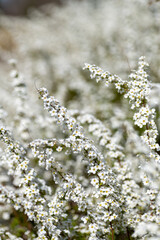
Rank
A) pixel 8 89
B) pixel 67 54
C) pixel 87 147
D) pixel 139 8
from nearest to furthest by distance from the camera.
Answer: pixel 87 147 → pixel 8 89 → pixel 139 8 → pixel 67 54

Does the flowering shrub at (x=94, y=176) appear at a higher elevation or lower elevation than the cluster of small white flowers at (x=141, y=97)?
lower

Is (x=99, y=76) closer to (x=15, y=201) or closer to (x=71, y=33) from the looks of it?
(x=15, y=201)

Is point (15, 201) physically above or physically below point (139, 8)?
below

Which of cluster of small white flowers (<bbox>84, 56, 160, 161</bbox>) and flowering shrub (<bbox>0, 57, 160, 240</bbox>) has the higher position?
cluster of small white flowers (<bbox>84, 56, 160, 161</bbox>)

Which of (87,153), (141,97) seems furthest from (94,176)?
(141,97)

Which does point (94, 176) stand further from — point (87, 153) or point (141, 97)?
point (141, 97)

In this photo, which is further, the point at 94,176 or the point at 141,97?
the point at 94,176

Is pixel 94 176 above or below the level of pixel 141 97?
below

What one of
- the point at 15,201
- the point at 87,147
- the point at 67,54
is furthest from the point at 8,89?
the point at 87,147
